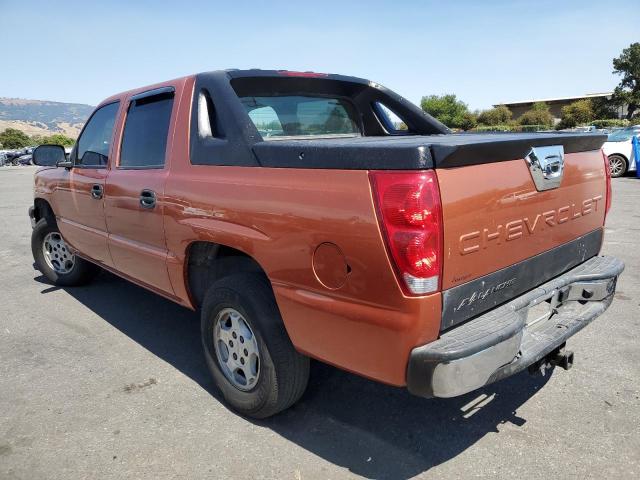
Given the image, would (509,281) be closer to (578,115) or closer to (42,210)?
(42,210)

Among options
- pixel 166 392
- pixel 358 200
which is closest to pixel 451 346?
pixel 358 200

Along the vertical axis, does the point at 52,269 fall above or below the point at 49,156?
below

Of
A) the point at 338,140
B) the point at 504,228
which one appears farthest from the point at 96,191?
the point at 504,228

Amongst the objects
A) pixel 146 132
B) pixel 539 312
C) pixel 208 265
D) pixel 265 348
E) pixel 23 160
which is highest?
pixel 146 132

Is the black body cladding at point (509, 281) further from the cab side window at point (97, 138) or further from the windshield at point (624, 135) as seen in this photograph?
the windshield at point (624, 135)

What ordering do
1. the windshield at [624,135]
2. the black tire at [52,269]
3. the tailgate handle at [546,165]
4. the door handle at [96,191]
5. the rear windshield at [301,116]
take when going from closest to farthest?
1. the tailgate handle at [546,165]
2. the rear windshield at [301,116]
3. the door handle at [96,191]
4. the black tire at [52,269]
5. the windshield at [624,135]

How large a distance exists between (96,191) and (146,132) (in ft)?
2.46

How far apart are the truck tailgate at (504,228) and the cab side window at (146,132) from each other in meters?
2.02

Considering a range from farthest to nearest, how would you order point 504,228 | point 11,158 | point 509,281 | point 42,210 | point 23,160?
point 11,158 → point 23,160 → point 42,210 → point 509,281 → point 504,228

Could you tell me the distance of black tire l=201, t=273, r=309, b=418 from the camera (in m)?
2.54

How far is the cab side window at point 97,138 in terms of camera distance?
4.06 m

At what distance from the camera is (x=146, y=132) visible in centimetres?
354

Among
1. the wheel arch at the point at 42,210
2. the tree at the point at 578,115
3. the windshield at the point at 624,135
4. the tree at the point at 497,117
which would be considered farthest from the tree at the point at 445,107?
the wheel arch at the point at 42,210

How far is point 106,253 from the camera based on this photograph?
4.00m
